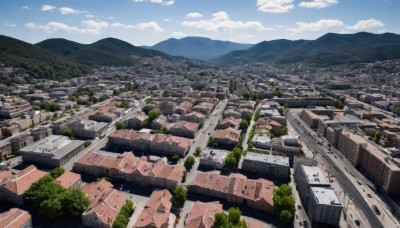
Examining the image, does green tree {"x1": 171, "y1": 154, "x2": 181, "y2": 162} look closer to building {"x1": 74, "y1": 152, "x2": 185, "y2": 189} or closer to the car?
building {"x1": 74, "y1": 152, "x2": 185, "y2": 189}

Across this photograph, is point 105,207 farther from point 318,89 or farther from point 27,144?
point 318,89

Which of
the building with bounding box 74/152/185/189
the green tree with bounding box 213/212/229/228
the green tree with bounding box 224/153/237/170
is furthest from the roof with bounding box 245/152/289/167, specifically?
the green tree with bounding box 213/212/229/228

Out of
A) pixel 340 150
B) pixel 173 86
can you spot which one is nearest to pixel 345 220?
pixel 340 150

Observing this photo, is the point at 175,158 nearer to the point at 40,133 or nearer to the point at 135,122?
the point at 135,122

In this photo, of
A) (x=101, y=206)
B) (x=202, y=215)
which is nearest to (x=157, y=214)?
(x=202, y=215)

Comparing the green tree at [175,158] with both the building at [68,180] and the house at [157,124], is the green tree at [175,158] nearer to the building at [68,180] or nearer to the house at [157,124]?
the building at [68,180]
